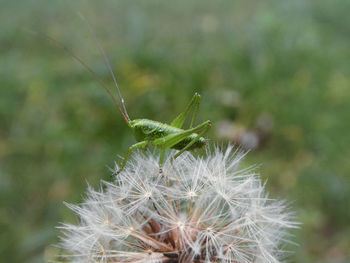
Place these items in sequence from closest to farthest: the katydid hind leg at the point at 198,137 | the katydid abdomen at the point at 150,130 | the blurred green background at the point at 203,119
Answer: the katydid hind leg at the point at 198,137 < the katydid abdomen at the point at 150,130 < the blurred green background at the point at 203,119

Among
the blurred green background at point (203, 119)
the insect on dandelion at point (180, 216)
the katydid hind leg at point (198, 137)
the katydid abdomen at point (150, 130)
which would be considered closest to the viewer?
the insect on dandelion at point (180, 216)


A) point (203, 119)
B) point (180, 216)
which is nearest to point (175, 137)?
point (180, 216)

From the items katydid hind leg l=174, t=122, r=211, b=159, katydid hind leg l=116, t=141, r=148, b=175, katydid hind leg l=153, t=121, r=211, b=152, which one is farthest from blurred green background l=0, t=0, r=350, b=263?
katydid hind leg l=174, t=122, r=211, b=159

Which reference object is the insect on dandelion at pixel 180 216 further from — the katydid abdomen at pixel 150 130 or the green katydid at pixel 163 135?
the katydid abdomen at pixel 150 130

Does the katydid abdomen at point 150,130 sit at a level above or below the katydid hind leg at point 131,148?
above

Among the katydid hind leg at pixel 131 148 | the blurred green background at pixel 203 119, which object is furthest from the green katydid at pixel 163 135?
the blurred green background at pixel 203 119

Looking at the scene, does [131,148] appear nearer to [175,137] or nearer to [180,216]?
[175,137]

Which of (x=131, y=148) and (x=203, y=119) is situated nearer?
(x=131, y=148)
